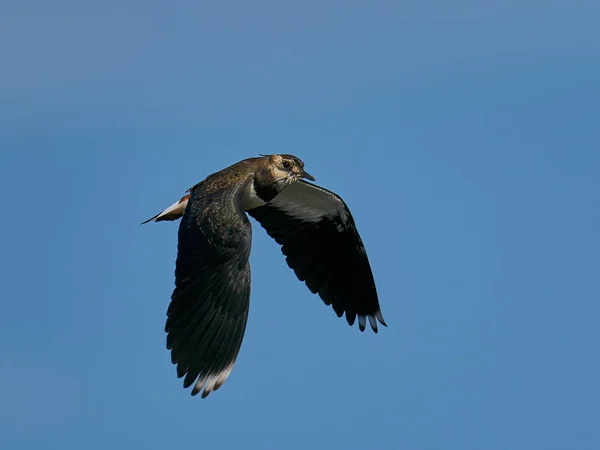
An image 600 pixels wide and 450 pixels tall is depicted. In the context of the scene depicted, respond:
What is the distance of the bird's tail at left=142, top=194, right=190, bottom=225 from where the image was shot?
13820 millimetres

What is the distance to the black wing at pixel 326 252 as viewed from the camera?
1505 centimetres

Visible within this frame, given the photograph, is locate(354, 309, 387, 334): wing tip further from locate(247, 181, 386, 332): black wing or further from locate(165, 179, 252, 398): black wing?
locate(165, 179, 252, 398): black wing

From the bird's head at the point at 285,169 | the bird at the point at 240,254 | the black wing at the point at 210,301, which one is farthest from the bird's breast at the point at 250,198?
the black wing at the point at 210,301

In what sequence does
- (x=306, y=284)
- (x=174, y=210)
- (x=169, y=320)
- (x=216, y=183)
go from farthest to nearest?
(x=306, y=284), (x=174, y=210), (x=216, y=183), (x=169, y=320)

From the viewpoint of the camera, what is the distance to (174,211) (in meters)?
13.9

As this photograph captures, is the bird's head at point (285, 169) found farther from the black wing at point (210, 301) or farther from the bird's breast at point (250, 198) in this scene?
the black wing at point (210, 301)

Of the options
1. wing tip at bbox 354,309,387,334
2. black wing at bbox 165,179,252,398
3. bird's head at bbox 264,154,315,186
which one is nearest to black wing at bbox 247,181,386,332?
wing tip at bbox 354,309,387,334

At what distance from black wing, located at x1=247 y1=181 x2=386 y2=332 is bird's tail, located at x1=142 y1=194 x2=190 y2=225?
1330mm

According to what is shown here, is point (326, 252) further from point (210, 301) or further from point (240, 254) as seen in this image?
point (210, 301)

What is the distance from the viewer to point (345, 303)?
1510 centimetres

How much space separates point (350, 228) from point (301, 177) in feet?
5.44

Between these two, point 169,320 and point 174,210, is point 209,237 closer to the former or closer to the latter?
point 169,320

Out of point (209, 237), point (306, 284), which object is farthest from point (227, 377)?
point (306, 284)

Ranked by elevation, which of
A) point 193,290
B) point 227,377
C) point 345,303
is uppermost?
point 345,303
